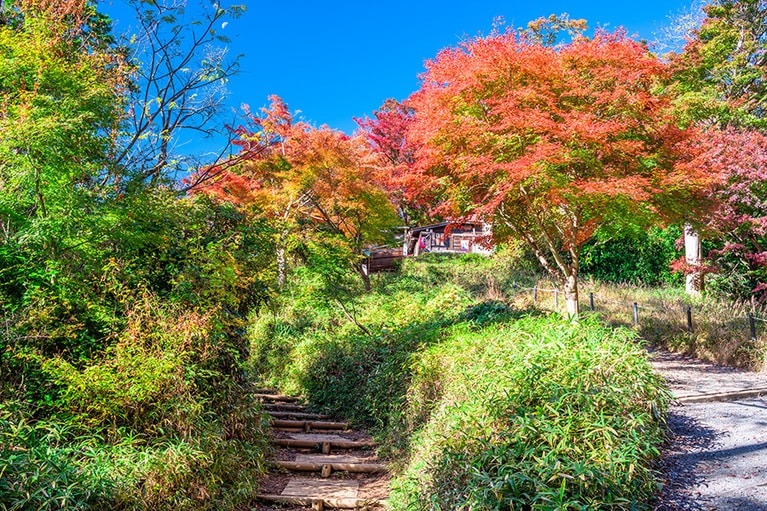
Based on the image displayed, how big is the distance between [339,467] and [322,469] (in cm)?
22

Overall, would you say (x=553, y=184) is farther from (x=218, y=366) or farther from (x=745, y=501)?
(x=218, y=366)

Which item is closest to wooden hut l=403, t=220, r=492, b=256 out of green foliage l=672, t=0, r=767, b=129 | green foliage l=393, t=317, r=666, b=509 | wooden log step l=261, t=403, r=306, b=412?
green foliage l=672, t=0, r=767, b=129

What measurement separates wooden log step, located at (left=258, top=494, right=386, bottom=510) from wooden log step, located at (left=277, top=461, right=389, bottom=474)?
78cm

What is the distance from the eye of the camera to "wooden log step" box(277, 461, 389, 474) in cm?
600

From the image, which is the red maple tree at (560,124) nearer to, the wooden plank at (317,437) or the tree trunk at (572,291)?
the tree trunk at (572,291)

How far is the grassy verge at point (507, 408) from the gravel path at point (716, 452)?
8.9 inches

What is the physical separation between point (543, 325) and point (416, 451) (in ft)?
7.53

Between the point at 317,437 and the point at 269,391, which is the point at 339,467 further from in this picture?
the point at 269,391

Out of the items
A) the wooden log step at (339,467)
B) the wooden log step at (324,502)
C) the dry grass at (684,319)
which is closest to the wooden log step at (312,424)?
the wooden log step at (339,467)

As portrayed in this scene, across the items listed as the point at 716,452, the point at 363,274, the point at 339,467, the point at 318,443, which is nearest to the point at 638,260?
the point at 363,274

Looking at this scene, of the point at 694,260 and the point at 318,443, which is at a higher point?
the point at 694,260

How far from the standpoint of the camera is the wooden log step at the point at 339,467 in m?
6.00

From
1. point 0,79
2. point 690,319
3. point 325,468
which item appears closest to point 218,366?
point 325,468

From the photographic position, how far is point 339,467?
6000 mm
